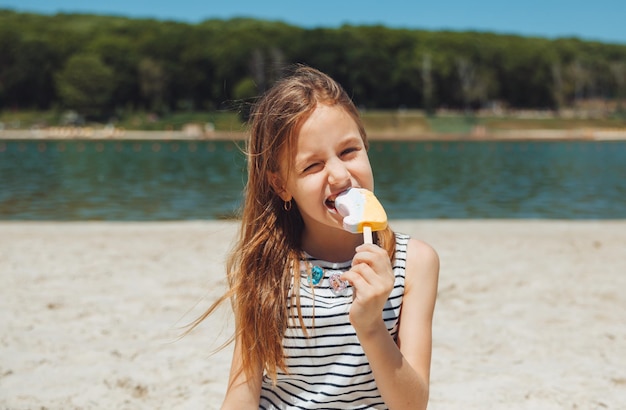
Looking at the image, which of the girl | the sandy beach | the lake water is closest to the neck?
the girl

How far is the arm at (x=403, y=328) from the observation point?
1.66 metres

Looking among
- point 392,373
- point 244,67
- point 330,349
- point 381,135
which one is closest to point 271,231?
point 330,349

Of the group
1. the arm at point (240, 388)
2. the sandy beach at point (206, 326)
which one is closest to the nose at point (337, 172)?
the arm at point (240, 388)

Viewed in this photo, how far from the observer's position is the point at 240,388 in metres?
2.16

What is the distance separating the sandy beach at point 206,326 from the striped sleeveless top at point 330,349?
110 cm

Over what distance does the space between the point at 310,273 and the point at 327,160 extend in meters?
0.33

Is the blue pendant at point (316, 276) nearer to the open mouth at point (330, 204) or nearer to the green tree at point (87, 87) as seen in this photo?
the open mouth at point (330, 204)

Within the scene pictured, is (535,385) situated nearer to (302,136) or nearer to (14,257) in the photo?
(302,136)

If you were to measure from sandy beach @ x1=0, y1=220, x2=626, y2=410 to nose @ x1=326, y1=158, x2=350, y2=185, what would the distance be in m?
1.38

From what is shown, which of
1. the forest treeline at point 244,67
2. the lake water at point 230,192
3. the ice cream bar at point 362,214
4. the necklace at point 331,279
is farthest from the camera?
the forest treeline at point 244,67

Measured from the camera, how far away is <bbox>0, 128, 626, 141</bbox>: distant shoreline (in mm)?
78750

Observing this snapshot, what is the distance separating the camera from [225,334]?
5.50 meters

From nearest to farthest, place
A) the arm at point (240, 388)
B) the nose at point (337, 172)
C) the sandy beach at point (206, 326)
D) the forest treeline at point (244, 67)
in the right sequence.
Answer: the nose at point (337, 172), the arm at point (240, 388), the sandy beach at point (206, 326), the forest treeline at point (244, 67)

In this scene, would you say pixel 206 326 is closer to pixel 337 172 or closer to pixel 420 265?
pixel 420 265
